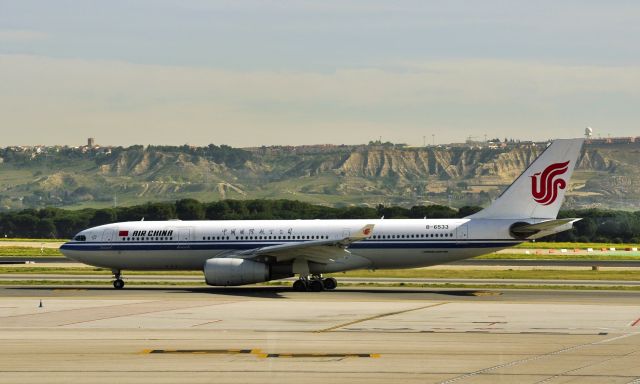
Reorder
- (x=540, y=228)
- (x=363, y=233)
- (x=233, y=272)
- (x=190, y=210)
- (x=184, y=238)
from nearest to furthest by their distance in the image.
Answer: (x=363, y=233) < (x=233, y=272) < (x=540, y=228) < (x=184, y=238) < (x=190, y=210)

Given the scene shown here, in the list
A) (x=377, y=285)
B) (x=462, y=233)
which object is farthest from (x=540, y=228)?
(x=377, y=285)

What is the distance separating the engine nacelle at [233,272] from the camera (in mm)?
48156

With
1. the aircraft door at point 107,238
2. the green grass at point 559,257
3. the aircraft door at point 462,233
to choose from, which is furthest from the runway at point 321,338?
the green grass at point 559,257

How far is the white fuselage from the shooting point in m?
49.8

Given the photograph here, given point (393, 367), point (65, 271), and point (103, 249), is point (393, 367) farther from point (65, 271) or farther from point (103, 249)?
point (65, 271)

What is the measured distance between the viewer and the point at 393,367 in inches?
963

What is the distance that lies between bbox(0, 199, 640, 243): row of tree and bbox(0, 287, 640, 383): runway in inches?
2689

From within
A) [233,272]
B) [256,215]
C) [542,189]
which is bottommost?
[233,272]

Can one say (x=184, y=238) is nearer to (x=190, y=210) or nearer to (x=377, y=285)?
(x=377, y=285)

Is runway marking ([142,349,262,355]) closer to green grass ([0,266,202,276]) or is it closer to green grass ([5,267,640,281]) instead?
green grass ([5,267,640,281])

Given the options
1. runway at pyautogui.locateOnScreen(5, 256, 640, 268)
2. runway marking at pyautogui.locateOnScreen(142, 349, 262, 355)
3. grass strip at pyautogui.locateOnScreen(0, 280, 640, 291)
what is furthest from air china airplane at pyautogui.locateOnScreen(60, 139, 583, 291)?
runway marking at pyautogui.locateOnScreen(142, 349, 262, 355)

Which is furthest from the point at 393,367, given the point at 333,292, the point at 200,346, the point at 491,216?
the point at 491,216

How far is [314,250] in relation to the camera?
4791cm

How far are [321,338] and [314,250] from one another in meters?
18.0
